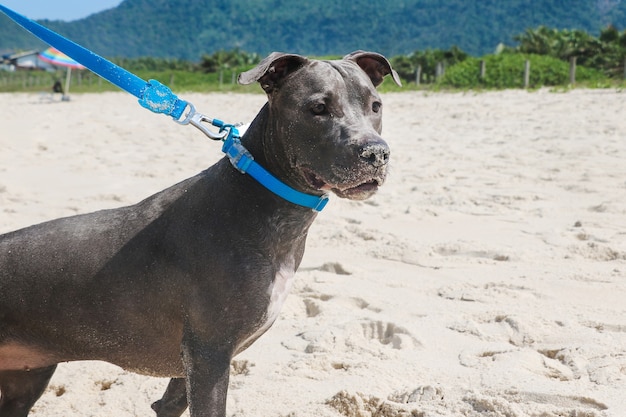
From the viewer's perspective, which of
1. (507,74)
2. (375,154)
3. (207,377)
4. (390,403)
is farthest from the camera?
(507,74)

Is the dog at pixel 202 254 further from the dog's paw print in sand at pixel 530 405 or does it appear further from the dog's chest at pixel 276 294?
the dog's paw print in sand at pixel 530 405

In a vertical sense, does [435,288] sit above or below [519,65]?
below

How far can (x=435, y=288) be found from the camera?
15.1 feet

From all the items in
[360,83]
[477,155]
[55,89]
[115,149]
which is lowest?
[55,89]

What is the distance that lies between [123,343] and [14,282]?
477mm

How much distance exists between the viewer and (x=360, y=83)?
2650 mm

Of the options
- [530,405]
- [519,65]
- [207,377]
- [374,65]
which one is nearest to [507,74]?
[519,65]

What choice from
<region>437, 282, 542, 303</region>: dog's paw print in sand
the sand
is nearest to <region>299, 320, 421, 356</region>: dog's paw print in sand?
the sand

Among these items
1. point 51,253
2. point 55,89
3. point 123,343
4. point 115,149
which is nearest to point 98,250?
point 51,253

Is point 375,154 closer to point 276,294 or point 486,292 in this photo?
point 276,294

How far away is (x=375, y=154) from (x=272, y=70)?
0.55m

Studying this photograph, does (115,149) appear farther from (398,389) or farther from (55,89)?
(55,89)

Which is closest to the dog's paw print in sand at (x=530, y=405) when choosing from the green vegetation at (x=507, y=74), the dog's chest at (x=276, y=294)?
the dog's chest at (x=276, y=294)

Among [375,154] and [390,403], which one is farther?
[390,403]
